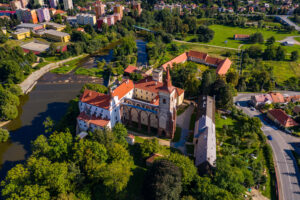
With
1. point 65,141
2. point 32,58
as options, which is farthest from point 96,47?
point 65,141

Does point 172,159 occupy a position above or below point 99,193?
above

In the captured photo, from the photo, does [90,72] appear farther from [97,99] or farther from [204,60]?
[204,60]

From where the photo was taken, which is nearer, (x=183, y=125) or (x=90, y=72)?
(x=183, y=125)

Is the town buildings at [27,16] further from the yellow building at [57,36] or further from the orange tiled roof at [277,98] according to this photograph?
the orange tiled roof at [277,98]

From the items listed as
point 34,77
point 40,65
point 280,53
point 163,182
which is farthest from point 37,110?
point 280,53

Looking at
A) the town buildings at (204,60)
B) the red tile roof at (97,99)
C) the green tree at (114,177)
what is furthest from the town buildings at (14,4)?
the green tree at (114,177)

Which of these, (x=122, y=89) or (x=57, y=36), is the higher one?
(x=57, y=36)

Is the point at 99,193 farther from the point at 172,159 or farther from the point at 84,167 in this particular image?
the point at 172,159
